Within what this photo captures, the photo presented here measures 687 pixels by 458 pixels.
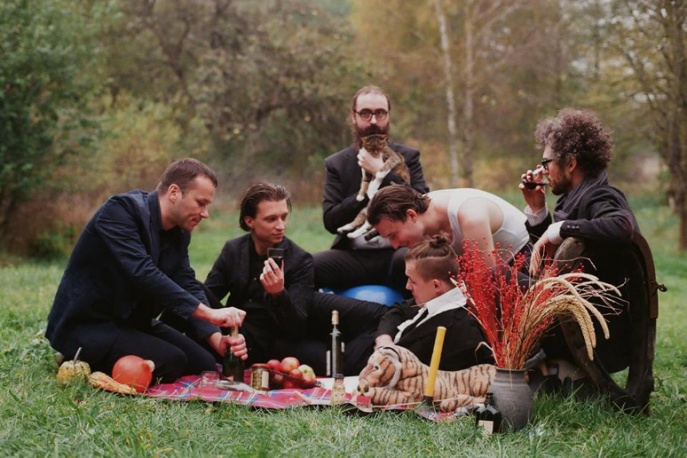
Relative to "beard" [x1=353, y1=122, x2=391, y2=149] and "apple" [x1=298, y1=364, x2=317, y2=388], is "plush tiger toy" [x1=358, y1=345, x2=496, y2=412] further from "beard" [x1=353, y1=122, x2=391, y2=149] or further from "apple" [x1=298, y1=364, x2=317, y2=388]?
"beard" [x1=353, y1=122, x2=391, y2=149]

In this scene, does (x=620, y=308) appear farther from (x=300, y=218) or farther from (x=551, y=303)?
(x=300, y=218)

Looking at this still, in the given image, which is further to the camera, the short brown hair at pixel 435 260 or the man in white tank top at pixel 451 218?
the man in white tank top at pixel 451 218

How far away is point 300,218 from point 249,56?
6.23m

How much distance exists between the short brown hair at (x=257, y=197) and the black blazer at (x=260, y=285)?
0.25 m

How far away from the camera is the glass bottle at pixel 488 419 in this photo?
406 centimetres

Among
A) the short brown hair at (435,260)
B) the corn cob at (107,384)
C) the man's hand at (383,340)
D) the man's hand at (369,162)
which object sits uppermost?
the man's hand at (369,162)

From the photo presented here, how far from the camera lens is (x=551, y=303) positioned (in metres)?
4.18

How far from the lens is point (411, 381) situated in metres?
4.71

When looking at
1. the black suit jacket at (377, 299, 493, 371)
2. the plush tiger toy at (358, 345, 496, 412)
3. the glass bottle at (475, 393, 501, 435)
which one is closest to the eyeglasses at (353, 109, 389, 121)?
the black suit jacket at (377, 299, 493, 371)

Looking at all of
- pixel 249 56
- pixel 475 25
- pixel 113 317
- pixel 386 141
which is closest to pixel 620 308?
pixel 386 141

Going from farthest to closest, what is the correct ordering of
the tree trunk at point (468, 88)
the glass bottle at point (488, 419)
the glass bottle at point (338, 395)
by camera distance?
the tree trunk at point (468, 88), the glass bottle at point (338, 395), the glass bottle at point (488, 419)

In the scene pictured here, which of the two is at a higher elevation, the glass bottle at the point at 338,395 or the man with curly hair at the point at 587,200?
Result: the man with curly hair at the point at 587,200

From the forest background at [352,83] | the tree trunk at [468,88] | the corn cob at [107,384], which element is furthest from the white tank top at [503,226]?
the tree trunk at [468,88]

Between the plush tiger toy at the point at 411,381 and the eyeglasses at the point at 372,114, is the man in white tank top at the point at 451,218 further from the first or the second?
the eyeglasses at the point at 372,114
